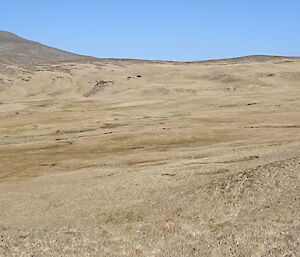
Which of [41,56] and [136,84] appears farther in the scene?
[41,56]

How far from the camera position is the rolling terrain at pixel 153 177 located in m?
15.4

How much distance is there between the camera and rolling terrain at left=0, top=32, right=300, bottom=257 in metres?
15.4

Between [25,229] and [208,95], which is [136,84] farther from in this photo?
[25,229]

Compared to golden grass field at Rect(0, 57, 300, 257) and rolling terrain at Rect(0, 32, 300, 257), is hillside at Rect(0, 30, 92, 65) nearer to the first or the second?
rolling terrain at Rect(0, 32, 300, 257)

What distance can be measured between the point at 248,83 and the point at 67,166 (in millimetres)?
50764

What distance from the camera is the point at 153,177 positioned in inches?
907

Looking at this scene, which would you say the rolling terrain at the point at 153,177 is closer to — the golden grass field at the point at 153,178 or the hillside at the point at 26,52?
the golden grass field at the point at 153,178

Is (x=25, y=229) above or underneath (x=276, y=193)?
underneath

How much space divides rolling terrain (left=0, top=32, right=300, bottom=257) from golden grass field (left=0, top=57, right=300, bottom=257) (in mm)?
61

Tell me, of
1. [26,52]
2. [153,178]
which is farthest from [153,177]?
[26,52]

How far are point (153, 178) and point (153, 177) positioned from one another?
0.52ft

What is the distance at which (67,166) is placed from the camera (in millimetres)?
28172

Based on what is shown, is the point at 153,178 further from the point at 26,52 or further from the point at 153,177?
the point at 26,52

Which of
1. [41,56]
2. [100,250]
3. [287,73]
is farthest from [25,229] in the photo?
[41,56]
